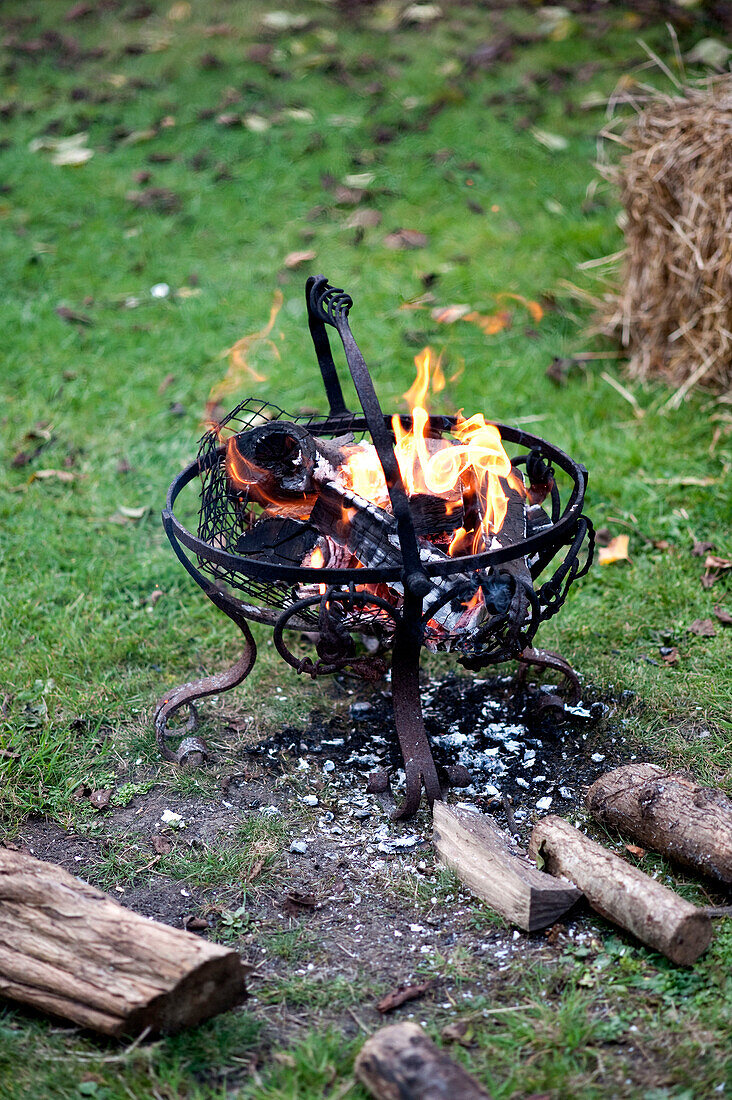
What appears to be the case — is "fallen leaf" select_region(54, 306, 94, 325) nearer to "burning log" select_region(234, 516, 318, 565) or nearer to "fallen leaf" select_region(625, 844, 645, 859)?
"burning log" select_region(234, 516, 318, 565)

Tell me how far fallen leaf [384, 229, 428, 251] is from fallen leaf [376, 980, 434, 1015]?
5.35m

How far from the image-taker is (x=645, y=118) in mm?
5609

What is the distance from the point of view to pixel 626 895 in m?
2.54

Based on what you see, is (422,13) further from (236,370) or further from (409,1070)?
(409,1070)

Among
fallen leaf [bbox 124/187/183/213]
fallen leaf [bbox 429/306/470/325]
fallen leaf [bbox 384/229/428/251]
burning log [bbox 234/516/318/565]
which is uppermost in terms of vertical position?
burning log [bbox 234/516/318/565]

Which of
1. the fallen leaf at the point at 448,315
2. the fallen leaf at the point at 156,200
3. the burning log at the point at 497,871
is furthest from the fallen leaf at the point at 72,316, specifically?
the burning log at the point at 497,871

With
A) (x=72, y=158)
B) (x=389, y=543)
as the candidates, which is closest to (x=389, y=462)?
(x=389, y=543)

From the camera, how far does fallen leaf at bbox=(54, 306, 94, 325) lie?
6375mm

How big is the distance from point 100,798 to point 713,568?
2801 millimetres

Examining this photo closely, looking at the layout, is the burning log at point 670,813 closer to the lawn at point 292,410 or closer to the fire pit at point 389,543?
the lawn at point 292,410

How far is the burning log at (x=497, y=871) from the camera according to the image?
8.55ft

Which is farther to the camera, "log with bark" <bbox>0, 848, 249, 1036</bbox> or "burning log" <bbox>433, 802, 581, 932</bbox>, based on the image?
"burning log" <bbox>433, 802, 581, 932</bbox>

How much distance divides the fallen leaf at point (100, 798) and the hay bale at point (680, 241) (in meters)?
3.75

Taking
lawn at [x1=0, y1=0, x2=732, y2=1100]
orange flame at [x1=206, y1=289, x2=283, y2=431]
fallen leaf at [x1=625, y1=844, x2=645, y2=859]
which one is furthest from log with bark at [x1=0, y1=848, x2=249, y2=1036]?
orange flame at [x1=206, y1=289, x2=283, y2=431]
